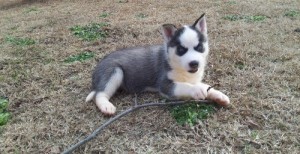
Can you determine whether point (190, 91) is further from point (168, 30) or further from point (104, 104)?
point (104, 104)

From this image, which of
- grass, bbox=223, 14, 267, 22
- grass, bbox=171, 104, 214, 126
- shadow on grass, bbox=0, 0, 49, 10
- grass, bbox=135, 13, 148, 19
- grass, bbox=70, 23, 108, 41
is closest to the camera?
grass, bbox=171, 104, 214, 126

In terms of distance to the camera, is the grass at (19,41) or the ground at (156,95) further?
the grass at (19,41)

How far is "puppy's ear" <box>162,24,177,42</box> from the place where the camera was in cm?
360

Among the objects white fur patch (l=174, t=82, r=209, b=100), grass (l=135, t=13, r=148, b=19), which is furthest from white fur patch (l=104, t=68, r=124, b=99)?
grass (l=135, t=13, r=148, b=19)

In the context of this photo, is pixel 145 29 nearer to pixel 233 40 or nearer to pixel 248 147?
pixel 233 40

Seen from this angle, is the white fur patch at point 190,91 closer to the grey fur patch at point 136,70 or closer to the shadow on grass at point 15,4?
the grey fur patch at point 136,70

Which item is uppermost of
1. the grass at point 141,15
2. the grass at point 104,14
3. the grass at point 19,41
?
the grass at point 19,41

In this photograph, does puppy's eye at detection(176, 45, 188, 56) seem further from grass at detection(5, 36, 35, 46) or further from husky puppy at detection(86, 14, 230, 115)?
grass at detection(5, 36, 35, 46)

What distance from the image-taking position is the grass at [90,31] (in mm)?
6617

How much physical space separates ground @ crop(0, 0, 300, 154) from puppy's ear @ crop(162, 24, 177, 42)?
689 mm

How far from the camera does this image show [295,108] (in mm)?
3488

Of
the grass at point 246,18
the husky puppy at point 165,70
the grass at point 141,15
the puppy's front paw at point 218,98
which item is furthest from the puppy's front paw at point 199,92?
the grass at point 141,15

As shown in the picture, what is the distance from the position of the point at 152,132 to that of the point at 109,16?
601cm

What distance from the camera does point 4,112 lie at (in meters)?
3.93
